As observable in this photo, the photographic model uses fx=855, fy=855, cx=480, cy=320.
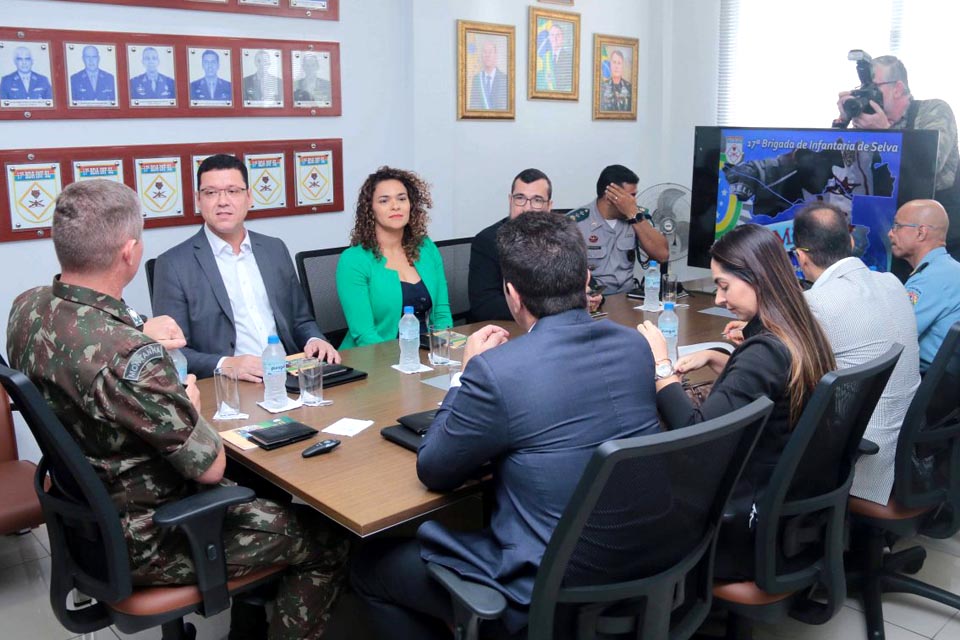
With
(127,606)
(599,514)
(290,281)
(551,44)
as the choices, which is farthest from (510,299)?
(551,44)

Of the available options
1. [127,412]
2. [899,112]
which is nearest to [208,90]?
[127,412]

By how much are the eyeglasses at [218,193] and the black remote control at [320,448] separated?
1.26 m

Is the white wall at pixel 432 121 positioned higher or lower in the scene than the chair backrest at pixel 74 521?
higher

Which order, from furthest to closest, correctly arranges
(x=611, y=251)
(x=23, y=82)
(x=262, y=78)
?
(x=611, y=251), (x=262, y=78), (x=23, y=82)

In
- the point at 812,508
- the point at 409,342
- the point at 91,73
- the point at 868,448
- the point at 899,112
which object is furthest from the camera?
the point at 899,112

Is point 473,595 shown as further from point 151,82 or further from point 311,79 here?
point 311,79

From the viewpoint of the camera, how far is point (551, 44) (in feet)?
16.3

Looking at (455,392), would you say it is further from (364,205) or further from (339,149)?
(339,149)

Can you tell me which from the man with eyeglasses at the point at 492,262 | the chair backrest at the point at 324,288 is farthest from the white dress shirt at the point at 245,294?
the man with eyeglasses at the point at 492,262

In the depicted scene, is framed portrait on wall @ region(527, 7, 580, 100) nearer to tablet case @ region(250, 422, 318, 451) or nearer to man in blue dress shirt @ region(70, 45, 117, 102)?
man in blue dress shirt @ region(70, 45, 117, 102)

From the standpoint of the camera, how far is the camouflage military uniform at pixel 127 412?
1.76m

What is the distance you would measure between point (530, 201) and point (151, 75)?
165cm

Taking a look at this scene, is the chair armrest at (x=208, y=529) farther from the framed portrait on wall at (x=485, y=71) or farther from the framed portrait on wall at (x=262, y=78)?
the framed portrait on wall at (x=485, y=71)

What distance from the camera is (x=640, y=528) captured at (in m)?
1.53
